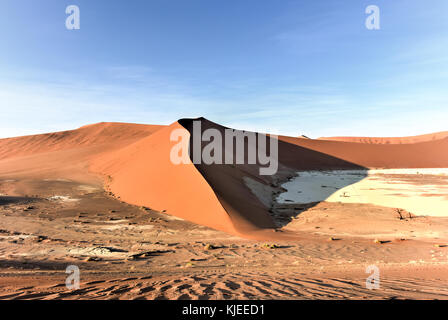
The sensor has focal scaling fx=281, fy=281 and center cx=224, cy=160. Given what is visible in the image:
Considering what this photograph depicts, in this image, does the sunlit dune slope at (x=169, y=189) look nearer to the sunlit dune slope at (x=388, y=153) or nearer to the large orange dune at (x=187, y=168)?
the large orange dune at (x=187, y=168)

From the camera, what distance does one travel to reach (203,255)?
710 centimetres

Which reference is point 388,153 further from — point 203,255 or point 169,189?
point 203,255

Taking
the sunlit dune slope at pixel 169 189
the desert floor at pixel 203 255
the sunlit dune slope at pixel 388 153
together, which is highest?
the sunlit dune slope at pixel 388 153

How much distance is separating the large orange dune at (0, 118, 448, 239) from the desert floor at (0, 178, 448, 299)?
3.52 feet

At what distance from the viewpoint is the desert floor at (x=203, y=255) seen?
440cm

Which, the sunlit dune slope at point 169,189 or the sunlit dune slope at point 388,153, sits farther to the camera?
the sunlit dune slope at point 388,153

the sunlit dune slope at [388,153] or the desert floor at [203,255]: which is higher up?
the sunlit dune slope at [388,153]

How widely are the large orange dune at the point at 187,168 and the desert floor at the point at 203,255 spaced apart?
1.07 metres

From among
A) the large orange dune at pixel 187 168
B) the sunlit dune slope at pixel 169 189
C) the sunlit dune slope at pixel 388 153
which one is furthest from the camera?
the sunlit dune slope at pixel 388 153

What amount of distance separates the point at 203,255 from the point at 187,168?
770cm

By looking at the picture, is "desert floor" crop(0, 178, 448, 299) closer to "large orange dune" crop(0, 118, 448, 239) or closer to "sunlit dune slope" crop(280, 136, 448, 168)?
"large orange dune" crop(0, 118, 448, 239)

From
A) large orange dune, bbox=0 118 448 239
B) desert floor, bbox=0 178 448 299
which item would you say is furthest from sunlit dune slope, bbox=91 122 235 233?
desert floor, bbox=0 178 448 299

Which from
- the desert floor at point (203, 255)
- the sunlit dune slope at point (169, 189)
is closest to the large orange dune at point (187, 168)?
the sunlit dune slope at point (169, 189)

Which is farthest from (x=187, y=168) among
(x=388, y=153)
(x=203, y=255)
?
(x=388, y=153)
